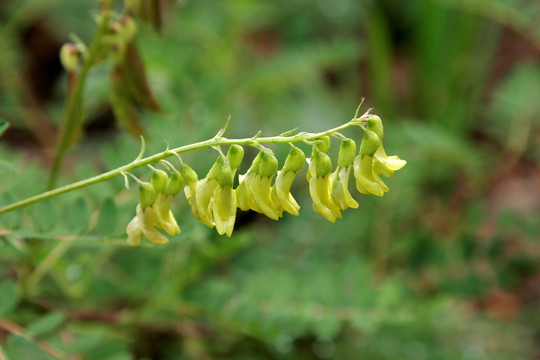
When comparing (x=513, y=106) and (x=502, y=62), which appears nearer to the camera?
(x=513, y=106)

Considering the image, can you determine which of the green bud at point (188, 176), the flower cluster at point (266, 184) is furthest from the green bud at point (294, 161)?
the green bud at point (188, 176)

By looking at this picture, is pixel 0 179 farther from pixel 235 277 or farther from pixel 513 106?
pixel 513 106

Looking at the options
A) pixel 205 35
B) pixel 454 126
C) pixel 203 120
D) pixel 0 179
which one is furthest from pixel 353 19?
pixel 0 179

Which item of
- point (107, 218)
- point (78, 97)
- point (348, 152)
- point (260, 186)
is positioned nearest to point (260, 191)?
point (260, 186)

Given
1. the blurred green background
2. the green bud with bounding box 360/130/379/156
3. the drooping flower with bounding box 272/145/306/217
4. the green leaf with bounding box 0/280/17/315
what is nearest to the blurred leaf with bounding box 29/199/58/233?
the blurred green background

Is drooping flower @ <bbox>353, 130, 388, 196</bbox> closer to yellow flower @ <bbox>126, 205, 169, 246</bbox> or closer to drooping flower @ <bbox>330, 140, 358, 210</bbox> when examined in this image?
drooping flower @ <bbox>330, 140, 358, 210</bbox>

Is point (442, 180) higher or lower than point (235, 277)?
higher
